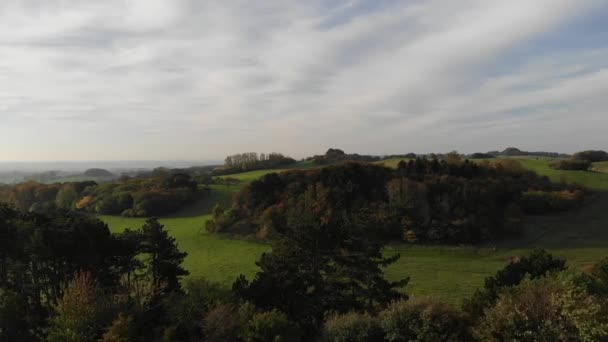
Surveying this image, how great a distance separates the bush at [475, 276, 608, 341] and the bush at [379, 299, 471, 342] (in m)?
0.81

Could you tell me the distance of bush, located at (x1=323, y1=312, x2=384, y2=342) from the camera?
581 inches

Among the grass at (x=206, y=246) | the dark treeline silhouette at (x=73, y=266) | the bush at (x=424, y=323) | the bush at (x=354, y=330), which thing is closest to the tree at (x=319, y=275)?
the bush at (x=354, y=330)

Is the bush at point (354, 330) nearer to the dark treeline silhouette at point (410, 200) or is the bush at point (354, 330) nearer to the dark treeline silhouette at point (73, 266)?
the dark treeline silhouette at point (73, 266)

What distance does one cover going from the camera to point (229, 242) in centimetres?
4175

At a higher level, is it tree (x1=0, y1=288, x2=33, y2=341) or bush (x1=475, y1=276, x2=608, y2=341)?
bush (x1=475, y1=276, x2=608, y2=341)

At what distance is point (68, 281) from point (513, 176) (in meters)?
56.3

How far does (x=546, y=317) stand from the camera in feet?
43.0

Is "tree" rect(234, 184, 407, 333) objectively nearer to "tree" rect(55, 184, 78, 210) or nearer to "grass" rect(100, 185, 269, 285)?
"grass" rect(100, 185, 269, 285)

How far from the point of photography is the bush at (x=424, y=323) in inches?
546

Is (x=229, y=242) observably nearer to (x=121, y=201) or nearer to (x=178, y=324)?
(x=178, y=324)

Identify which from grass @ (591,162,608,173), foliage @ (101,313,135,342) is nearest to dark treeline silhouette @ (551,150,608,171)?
grass @ (591,162,608,173)

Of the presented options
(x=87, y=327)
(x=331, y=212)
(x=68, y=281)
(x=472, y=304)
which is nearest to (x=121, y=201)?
(x=331, y=212)

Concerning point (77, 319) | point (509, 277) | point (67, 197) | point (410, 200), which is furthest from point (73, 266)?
point (67, 197)

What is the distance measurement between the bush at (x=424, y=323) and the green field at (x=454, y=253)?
858 cm
